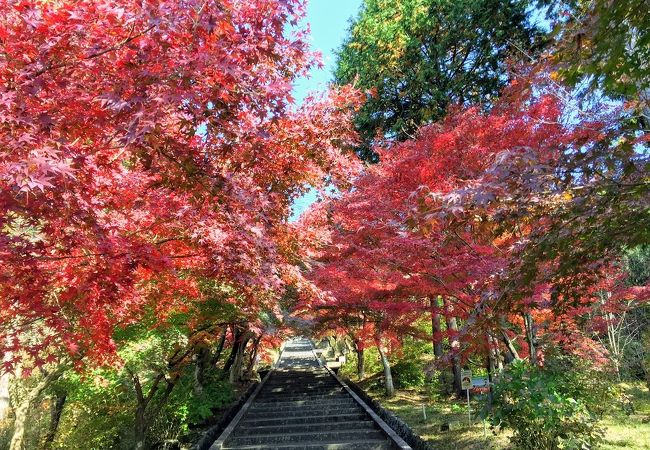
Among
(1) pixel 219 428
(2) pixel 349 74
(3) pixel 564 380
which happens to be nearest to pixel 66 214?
(3) pixel 564 380

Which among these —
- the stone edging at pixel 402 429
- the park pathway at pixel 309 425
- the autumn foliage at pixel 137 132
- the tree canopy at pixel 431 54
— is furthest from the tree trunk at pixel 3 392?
the tree canopy at pixel 431 54

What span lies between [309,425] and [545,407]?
5.48 m

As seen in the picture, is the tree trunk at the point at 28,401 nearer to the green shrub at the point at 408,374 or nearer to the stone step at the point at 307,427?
the stone step at the point at 307,427

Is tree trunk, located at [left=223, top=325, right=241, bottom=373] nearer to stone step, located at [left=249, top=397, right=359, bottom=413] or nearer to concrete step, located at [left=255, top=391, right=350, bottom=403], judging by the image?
concrete step, located at [left=255, top=391, right=350, bottom=403]

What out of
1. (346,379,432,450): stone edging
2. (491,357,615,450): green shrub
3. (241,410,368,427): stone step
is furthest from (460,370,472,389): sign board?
(241,410,368,427): stone step

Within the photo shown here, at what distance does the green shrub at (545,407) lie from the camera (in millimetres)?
5645

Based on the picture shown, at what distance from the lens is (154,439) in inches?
471

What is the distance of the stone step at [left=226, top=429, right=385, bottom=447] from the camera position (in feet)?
28.2

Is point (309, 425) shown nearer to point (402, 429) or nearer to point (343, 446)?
point (343, 446)

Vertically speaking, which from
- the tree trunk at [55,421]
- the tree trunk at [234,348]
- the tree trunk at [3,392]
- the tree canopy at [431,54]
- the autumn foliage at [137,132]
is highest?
the tree canopy at [431,54]

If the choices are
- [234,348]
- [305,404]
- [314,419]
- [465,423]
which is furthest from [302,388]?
[465,423]

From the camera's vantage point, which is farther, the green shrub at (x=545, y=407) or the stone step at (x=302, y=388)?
the stone step at (x=302, y=388)

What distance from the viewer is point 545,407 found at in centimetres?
564

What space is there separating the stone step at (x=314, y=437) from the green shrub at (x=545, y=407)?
3.13 meters
